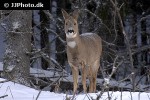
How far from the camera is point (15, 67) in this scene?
40.2 feet

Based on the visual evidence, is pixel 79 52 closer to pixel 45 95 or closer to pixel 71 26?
pixel 71 26

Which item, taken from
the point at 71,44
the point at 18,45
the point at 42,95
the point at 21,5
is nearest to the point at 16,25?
the point at 18,45

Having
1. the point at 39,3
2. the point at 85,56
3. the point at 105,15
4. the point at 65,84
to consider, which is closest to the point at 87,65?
the point at 85,56

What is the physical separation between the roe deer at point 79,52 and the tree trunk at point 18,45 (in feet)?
7.37

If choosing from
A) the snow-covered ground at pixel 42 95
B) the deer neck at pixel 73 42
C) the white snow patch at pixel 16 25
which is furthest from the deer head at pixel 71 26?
the white snow patch at pixel 16 25

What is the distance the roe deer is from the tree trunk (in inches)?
88.5

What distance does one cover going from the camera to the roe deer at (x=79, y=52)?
361 inches

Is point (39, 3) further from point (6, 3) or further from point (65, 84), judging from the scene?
point (65, 84)

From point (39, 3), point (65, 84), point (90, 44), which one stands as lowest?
point (65, 84)

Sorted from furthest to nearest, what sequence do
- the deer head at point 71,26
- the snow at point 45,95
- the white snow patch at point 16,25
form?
the white snow patch at point 16,25 → the deer head at point 71,26 → the snow at point 45,95

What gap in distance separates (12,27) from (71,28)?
10.6ft

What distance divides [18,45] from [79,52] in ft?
10.1

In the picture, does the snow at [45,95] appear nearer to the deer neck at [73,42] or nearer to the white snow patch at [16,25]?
the deer neck at [73,42]

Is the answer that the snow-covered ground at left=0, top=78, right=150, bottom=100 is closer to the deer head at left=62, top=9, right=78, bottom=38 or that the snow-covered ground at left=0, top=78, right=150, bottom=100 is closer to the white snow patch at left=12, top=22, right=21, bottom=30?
the deer head at left=62, top=9, right=78, bottom=38
